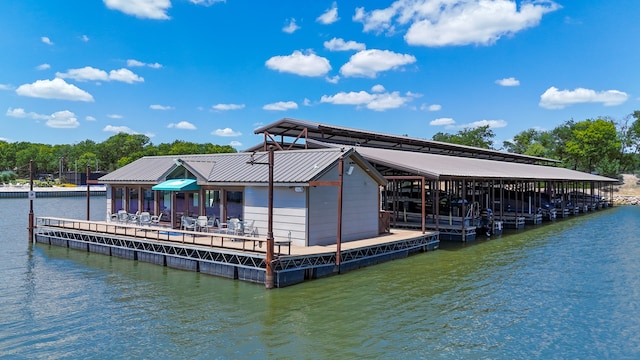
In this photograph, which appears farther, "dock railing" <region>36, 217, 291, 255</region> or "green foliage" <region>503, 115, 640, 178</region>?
"green foliage" <region>503, 115, 640, 178</region>

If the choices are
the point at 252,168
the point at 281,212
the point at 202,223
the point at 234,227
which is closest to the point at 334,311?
the point at 281,212

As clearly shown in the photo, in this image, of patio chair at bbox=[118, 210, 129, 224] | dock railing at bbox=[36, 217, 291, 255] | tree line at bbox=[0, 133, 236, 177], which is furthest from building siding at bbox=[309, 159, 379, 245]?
tree line at bbox=[0, 133, 236, 177]

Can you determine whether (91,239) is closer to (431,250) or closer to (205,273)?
(205,273)

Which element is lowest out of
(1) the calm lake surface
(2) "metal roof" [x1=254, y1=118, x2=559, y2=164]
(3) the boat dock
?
(1) the calm lake surface

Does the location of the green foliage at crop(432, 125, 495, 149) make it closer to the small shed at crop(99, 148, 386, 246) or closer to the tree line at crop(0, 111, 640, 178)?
the tree line at crop(0, 111, 640, 178)

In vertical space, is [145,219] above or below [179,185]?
below

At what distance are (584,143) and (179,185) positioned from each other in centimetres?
6896

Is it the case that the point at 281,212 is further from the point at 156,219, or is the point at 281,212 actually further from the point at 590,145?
the point at 590,145

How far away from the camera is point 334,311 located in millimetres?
11484

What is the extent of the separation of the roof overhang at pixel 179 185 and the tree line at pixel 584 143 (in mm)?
67278

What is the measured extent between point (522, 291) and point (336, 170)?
7603 mm

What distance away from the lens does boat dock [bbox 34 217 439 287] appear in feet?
45.9

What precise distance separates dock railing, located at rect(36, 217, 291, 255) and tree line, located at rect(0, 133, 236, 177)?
7655cm

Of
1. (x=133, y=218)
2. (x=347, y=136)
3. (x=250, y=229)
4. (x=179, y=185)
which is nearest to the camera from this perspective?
(x=250, y=229)
